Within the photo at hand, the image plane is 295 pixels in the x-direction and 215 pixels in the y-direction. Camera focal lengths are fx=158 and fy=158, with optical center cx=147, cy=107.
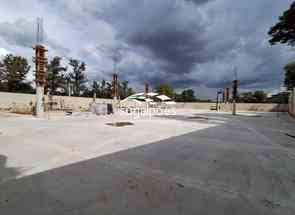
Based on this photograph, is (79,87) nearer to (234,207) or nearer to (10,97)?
(10,97)

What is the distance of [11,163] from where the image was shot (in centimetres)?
299

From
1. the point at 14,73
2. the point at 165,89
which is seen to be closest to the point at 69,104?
the point at 14,73

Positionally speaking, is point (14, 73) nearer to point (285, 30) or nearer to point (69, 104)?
point (69, 104)

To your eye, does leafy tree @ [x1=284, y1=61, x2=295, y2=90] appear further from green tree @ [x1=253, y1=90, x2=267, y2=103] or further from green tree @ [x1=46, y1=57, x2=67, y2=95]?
green tree @ [x1=46, y1=57, x2=67, y2=95]

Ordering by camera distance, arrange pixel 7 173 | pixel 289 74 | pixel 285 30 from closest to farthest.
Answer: pixel 7 173
pixel 285 30
pixel 289 74

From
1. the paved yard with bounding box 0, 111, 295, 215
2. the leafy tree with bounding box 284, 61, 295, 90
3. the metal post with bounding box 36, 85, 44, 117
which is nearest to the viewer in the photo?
the paved yard with bounding box 0, 111, 295, 215

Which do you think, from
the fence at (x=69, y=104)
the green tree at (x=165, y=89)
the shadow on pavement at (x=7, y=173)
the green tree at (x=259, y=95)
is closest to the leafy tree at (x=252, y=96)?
the green tree at (x=259, y=95)

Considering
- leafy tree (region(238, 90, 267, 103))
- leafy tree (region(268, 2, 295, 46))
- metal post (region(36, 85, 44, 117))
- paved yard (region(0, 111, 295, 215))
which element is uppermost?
leafy tree (region(268, 2, 295, 46))

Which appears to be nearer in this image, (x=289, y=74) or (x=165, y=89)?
(x=289, y=74)

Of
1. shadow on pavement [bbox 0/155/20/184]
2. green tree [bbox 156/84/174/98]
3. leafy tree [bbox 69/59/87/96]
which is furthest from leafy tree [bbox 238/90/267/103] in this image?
shadow on pavement [bbox 0/155/20/184]

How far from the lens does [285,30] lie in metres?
9.86

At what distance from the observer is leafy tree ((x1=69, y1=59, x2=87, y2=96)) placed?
122 ft

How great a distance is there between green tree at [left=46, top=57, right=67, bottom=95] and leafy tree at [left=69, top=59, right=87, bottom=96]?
3.97 m

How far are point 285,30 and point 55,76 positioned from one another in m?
34.3
